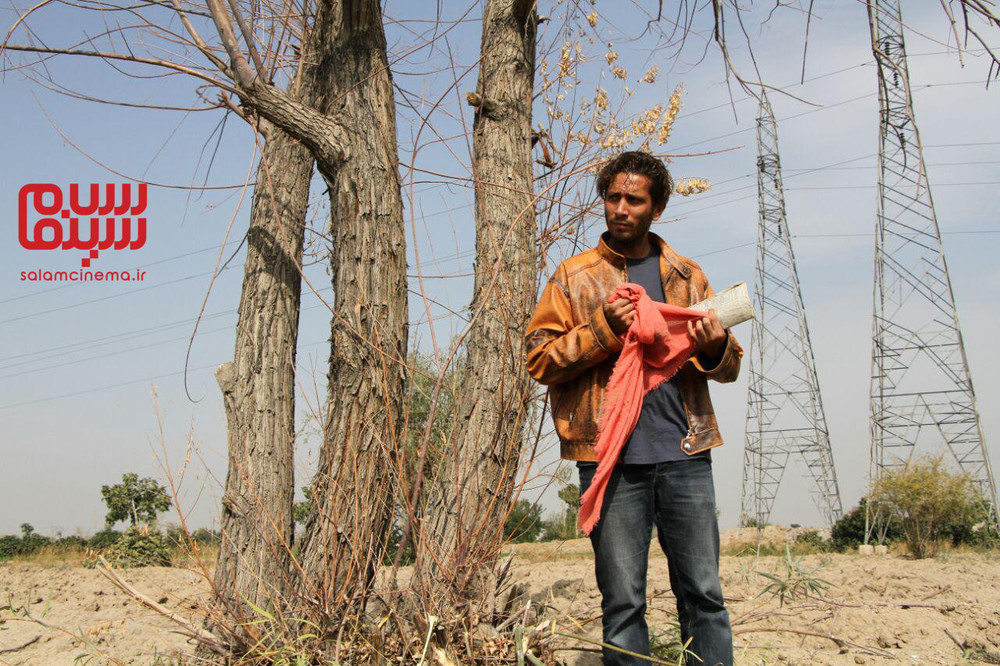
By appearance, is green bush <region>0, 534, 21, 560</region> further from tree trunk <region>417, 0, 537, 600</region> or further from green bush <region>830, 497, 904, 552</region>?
green bush <region>830, 497, 904, 552</region>

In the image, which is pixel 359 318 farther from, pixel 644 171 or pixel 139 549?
pixel 139 549

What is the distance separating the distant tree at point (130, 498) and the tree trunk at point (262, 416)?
26.0ft

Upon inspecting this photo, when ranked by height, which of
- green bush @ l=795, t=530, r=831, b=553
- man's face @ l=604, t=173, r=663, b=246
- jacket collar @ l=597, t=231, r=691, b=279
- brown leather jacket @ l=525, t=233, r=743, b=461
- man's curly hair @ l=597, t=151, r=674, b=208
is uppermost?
man's curly hair @ l=597, t=151, r=674, b=208

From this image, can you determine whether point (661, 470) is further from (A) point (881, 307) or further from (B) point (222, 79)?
(A) point (881, 307)

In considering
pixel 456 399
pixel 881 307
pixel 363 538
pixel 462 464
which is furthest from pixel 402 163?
pixel 881 307

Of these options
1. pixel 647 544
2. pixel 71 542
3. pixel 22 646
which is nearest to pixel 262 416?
pixel 647 544

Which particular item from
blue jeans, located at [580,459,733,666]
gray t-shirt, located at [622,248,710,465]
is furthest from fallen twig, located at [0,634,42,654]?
gray t-shirt, located at [622,248,710,465]

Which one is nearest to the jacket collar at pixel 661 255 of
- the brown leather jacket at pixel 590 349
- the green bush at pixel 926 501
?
the brown leather jacket at pixel 590 349

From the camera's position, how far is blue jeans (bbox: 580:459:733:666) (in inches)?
105

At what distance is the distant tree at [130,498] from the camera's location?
11.4 meters

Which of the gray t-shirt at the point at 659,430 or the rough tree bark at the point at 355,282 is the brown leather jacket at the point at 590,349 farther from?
the rough tree bark at the point at 355,282

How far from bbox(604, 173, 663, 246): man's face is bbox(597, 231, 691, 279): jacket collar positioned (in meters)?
0.08

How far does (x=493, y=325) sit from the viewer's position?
3561mm

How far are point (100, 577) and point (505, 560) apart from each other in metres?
5.93
